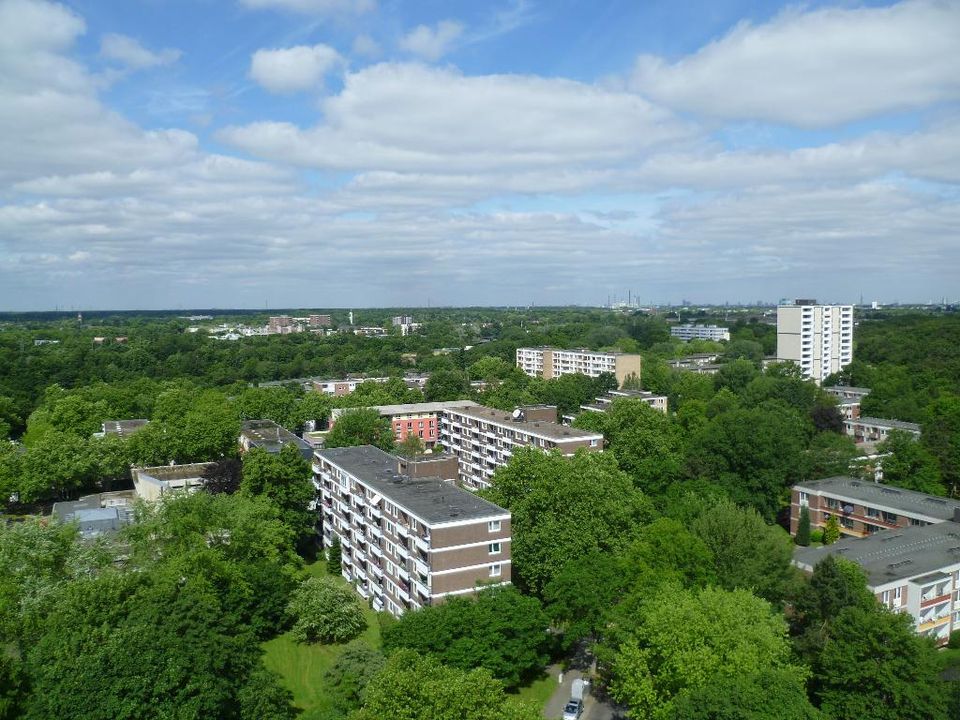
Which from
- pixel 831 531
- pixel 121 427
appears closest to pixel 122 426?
pixel 121 427

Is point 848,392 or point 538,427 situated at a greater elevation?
point 538,427

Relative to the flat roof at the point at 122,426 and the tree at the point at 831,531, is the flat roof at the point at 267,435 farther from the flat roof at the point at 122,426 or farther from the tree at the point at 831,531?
the tree at the point at 831,531

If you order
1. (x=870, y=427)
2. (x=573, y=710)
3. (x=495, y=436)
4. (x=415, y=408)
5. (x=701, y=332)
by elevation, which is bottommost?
(x=573, y=710)

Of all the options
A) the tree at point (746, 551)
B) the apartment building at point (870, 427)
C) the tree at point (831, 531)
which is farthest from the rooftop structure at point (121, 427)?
the apartment building at point (870, 427)

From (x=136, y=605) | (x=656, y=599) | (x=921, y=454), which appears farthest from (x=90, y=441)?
(x=921, y=454)

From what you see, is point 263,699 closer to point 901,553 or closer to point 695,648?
point 695,648

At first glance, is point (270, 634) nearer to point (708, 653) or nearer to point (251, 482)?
point (251, 482)
